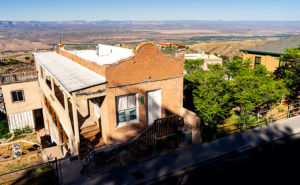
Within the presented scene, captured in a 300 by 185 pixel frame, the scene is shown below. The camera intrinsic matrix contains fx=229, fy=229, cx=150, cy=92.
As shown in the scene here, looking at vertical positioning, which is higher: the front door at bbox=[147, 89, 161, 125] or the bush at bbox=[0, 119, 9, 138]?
the front door at bbox=[147, 89, 161, 125]

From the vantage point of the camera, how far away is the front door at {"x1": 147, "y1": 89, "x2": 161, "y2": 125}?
1250 cm

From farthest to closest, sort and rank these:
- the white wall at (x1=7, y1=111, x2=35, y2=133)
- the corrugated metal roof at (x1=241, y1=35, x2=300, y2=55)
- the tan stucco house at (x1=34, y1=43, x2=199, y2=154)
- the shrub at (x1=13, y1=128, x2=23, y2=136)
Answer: the shrub at (x1=13, y1=128, x2=23, y2=136) → the white wall at (x1=7, y1=111, x2=35, y2=133) → the corrugated metal roof at (x1=241, y1=35, x2=300, y2=55) → the tan stucco house at (x1=34, y1=43, x2=199, y2=154)

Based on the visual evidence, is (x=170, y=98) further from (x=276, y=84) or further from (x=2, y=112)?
(x=2, y=112)

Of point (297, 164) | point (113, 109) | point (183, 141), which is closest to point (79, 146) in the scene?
point (113, 109)

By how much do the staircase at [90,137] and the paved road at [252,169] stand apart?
4.73 meters

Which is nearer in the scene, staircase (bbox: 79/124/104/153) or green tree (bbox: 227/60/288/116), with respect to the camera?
staircase (bbox: 79/124/104/153)

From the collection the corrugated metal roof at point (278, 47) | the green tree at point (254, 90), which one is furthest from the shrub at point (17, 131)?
the corrugated metal roof at point (278, 47)

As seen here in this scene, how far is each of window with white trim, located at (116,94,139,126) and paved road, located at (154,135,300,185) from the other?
423 cm

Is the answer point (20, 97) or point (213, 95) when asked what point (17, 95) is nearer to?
point (20, 97)

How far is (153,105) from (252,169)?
5.75 meters

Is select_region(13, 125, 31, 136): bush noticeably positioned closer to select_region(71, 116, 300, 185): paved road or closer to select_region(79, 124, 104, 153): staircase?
select_region(79, 124, 104, 153): staircase

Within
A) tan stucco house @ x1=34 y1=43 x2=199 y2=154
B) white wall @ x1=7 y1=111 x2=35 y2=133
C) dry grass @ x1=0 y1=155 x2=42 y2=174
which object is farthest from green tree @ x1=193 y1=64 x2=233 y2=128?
white wall @ x1=7 y1=111 x2=35 y2=133

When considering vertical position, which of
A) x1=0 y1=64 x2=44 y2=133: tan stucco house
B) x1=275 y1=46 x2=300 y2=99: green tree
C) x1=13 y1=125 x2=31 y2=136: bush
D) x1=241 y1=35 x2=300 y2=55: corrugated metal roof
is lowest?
x1=13 y1=125 x2=31 y2=136: bush

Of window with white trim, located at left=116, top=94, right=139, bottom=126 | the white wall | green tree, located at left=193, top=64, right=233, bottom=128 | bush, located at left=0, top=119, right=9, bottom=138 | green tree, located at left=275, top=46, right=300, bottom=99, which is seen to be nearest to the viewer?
window with white trim, located at left=116, top=94, right=139, bottom=126
